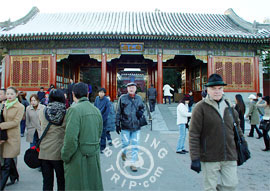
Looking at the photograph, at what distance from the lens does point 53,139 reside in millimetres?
2229

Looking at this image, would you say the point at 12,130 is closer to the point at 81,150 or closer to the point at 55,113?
the point at 55,113

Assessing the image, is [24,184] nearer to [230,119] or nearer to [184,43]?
[230,119]

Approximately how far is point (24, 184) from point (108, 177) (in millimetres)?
1244

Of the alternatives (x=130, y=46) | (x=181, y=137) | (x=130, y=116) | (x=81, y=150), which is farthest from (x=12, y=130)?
(x=130, y=46)

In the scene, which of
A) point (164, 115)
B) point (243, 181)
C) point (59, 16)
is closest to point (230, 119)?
point (243, 181)

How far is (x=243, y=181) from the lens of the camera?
10.6 feet

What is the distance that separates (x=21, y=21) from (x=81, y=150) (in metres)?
14.0

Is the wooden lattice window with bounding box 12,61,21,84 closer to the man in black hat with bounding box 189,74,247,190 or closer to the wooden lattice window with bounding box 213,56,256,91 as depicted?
the wooden lattice window with bounding box 213,56,256,91

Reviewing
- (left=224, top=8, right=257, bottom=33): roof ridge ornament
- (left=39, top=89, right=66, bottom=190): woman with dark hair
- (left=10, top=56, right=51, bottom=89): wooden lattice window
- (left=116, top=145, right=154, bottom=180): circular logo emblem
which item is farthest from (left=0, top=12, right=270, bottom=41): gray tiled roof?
(left=39, top=89, right=66, bottom=190): woman with dark hair

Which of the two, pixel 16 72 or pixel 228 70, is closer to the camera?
pixel 16 72

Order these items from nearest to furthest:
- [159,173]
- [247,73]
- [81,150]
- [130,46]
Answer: [81,150] → [159,173] → [130,46] → [247,73]

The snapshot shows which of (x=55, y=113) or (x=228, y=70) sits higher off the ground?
(x=228, y=70)

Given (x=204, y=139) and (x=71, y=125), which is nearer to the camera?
(x=71, y=125)

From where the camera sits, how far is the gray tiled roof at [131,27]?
10.8 m
